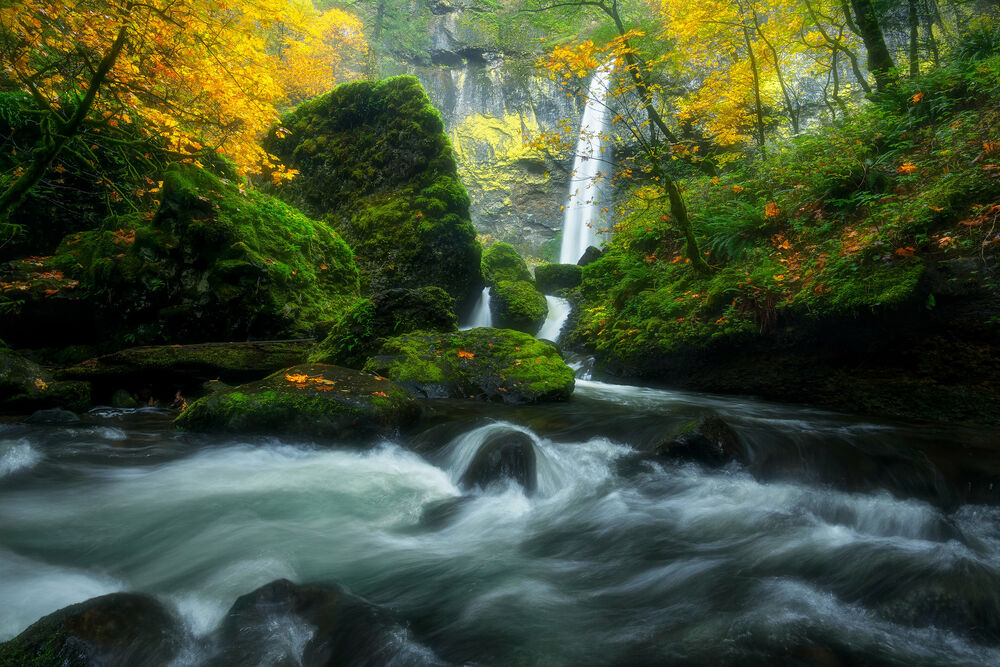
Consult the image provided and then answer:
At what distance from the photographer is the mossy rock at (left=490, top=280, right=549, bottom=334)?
477 inches

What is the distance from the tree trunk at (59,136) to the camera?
421 centimetres

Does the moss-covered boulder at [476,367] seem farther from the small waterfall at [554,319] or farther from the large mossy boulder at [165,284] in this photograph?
the small waterfall at [554,319]

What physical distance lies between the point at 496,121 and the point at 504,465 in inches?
1215

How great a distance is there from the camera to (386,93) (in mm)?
12430

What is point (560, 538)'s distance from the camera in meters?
3.21

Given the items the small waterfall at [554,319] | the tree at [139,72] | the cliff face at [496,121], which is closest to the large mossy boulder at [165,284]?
the tree at [139,72]

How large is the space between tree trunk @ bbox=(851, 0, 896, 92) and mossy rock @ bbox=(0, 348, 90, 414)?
11.8 metres

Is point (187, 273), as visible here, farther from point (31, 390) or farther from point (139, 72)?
point (139, 72)

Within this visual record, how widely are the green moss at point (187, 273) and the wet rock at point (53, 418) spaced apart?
96.2 inches

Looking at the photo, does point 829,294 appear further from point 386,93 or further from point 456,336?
point 386,93

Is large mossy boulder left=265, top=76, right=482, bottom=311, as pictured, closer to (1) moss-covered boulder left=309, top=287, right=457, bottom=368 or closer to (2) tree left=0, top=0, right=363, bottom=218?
(2) tree left=0, top=0, right=363, bottom=218

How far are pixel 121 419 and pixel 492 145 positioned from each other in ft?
93.0

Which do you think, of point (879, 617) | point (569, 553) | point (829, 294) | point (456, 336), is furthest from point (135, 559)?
point (829, 294)

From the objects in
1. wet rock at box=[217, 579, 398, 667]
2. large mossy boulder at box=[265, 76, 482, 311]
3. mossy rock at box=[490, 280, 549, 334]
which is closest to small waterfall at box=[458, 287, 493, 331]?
mossy rock at box=[490, 280, 549, 334]
